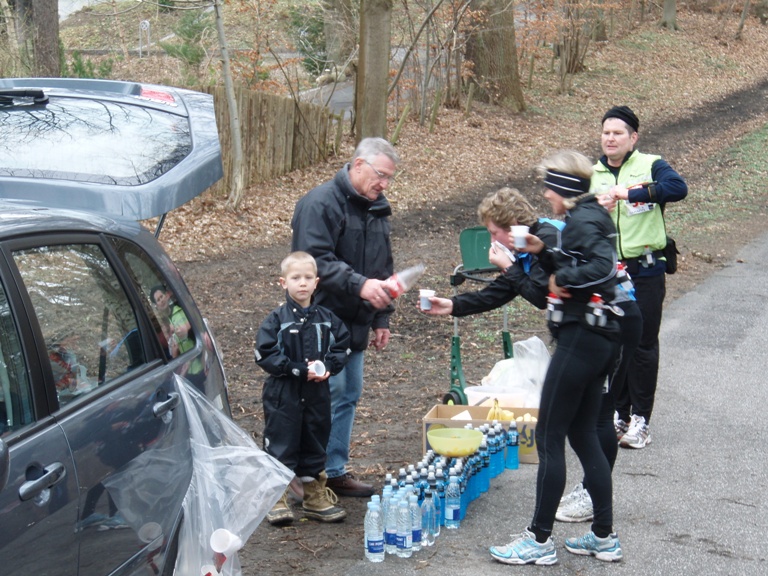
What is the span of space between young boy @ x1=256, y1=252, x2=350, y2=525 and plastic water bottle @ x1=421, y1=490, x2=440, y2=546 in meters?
0.64

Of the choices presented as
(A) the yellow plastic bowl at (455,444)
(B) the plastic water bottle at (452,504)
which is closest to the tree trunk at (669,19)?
(A) the yellow plastic bowl at (455,444)

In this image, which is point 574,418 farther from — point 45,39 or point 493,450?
point 45,39

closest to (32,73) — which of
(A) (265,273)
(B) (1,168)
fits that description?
(A) (265,273)

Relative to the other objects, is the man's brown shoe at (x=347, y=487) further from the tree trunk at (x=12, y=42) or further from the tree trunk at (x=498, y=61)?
the tree trunk at (x=498, y=61)

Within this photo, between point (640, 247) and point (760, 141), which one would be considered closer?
point (640, 247)

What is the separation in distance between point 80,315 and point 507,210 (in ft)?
7.29

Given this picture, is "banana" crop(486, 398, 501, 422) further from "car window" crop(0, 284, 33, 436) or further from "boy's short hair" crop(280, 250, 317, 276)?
"car window" crop(0, 284, 33, 436)

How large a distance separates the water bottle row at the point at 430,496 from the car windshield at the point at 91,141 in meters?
1.97

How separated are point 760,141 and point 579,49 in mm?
6806

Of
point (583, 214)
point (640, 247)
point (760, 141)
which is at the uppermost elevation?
point (583, 214)

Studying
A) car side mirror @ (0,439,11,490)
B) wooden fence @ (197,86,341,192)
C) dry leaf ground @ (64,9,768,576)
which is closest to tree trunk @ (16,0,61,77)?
wooden fence @ (197,86,341,192)

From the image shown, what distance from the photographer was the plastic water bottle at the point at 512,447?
581 centimetres

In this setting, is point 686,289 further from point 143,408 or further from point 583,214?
point 143,408

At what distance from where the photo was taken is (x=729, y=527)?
497cm
